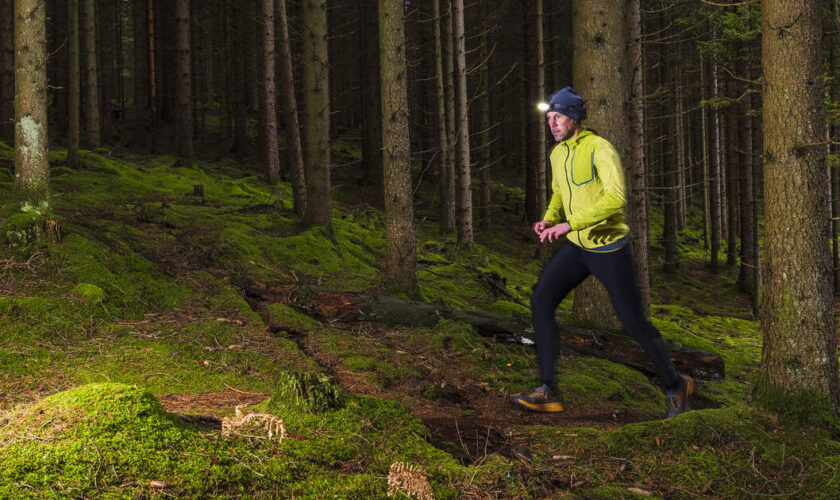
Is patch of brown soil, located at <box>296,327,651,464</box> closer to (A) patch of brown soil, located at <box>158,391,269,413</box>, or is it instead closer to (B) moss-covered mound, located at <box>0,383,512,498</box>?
(B) moss-covered mound, located at <box>0,383,512,498</box>

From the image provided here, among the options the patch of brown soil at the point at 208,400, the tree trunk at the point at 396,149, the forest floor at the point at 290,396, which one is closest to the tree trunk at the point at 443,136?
the forest floor at the point at 290,396

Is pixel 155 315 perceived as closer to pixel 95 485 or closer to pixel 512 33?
pixel 95 485

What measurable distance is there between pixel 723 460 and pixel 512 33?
28281 millimetres

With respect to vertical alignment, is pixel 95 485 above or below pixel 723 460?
above

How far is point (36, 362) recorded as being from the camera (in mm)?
4586

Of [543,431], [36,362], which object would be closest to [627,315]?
[543,431]

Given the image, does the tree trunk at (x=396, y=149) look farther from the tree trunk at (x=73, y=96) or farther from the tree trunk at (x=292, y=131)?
the tree trunk at (x=73, y=96)

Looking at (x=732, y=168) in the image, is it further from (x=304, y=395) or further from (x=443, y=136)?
(x=304, y=395)

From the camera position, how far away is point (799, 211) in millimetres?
3986

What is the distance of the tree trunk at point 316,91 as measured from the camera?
10898 mm

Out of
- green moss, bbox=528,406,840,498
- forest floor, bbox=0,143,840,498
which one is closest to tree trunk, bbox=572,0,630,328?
forest floor, bbox=0,143,840,498

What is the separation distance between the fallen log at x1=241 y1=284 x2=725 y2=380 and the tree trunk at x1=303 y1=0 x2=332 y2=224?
14.8 ft

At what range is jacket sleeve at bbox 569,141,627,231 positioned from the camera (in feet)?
13.9

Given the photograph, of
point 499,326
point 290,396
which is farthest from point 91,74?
point 290,396
